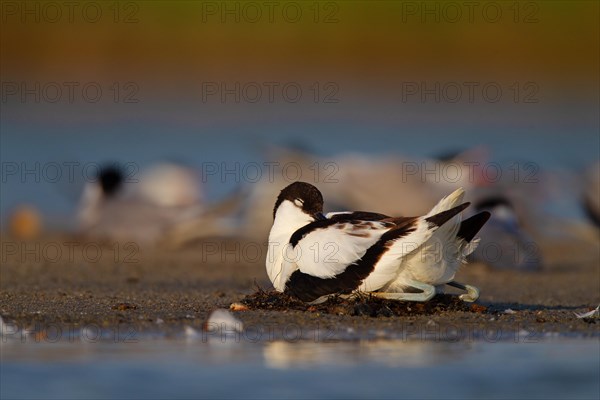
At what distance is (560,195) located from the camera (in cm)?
1366

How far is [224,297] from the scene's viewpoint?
8.46 m

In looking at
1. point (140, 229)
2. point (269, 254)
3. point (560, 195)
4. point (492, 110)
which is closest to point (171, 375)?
point (269, 254)

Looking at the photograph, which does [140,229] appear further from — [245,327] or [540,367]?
[540,367]

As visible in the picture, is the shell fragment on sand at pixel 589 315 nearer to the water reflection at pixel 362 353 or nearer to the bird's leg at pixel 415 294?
the bird's leg at pixel 415 294

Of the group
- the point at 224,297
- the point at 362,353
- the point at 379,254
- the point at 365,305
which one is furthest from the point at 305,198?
the point at 362,353

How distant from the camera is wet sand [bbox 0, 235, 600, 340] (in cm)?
678

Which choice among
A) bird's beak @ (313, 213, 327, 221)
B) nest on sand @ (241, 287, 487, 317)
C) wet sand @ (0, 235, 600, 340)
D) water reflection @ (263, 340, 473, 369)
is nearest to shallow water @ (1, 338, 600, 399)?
water reflection @ (263, 340, 473, 369)

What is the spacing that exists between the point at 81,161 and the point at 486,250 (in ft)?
18.4

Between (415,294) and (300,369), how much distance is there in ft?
5.58

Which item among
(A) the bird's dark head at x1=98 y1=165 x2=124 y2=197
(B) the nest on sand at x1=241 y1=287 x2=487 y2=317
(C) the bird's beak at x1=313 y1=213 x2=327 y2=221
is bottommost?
(B) the nest on sand at x1=241 y1=287 x2=487 y2=317

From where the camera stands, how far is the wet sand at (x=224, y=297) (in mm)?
6781

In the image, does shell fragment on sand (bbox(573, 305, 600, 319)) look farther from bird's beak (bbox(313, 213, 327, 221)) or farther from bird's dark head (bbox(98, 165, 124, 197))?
bird's dark head (bbox(98, 165, 124, 197))

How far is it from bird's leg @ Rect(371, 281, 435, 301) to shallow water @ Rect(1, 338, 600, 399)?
30.1 inches

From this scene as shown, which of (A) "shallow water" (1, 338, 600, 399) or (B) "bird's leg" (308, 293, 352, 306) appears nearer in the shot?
(A) "shallow water" (1, 338, 600, 399)
